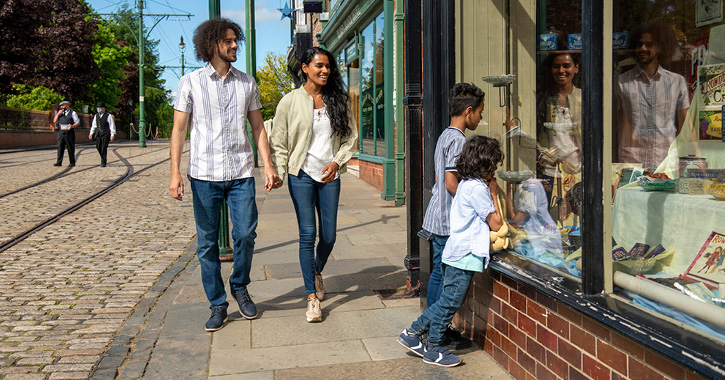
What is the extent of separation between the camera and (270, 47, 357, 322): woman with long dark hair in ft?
15.0

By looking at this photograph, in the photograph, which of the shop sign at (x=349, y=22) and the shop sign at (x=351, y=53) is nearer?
the shop sign at (x=349, y=22)

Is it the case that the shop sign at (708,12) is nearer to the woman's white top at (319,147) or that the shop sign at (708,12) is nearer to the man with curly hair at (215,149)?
the woman's white top at (319,147)

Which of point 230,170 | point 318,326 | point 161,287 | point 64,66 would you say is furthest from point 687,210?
point 64,66

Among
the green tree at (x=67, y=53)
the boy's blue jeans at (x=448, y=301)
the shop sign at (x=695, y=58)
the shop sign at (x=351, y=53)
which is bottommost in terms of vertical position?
the boy's blue jeans at (x=448, y=301)

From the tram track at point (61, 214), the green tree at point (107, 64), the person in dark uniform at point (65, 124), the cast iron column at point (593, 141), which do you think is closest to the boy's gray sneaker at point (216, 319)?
the cast iron column at point (593, 141)

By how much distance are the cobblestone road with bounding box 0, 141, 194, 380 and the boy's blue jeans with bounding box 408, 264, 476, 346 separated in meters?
1.86

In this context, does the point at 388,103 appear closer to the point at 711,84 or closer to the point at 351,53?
the point at 351,53

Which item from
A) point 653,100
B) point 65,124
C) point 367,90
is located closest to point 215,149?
point 653,100

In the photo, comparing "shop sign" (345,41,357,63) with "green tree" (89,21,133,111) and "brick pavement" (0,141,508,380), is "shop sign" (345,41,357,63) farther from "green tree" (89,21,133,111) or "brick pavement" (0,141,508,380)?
"green tree" (89,21,133,111)

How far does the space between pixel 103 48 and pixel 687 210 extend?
5904 centimetres

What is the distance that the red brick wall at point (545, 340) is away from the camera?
2416mm

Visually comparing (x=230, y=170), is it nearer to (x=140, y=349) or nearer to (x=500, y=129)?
(x=140, y=349)

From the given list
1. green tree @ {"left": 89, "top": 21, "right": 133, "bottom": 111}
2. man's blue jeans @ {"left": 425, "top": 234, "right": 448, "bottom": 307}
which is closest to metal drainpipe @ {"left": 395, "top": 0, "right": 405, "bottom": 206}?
man's blue jeans @ {"left": 425, "top": 234, "right": 448, "bottom": 307}

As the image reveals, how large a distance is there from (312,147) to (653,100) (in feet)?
7.01
